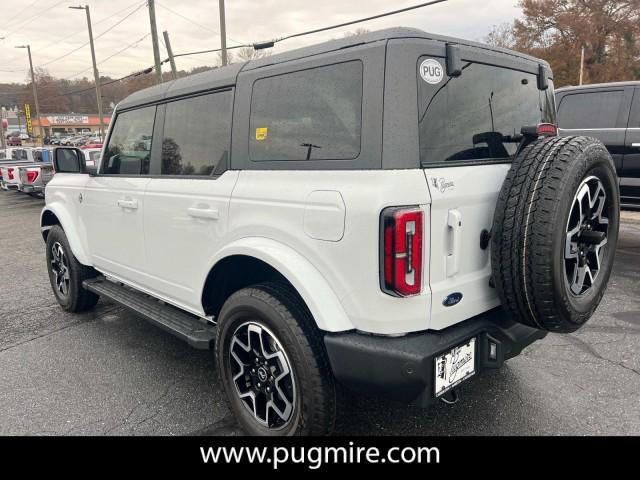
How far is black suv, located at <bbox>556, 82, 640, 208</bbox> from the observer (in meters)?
6.02

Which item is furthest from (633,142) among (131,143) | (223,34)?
(223,34)

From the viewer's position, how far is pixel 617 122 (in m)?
6.15

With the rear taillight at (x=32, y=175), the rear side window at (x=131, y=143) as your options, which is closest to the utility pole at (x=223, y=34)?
the rear taillight at (x=32, y=175)

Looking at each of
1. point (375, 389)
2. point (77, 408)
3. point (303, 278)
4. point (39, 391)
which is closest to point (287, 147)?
point (303, 278)

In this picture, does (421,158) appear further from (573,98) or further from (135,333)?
(573,98)

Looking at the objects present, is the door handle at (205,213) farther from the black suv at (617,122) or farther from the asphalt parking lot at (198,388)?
the black suv at (617,122)

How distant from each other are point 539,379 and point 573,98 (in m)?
4.88

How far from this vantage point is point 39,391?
3.20m

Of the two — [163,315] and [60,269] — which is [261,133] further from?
[60,269]

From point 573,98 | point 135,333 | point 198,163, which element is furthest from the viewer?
point 573,98

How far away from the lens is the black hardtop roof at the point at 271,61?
2100 mm

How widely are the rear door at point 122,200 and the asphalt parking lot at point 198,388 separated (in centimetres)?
65

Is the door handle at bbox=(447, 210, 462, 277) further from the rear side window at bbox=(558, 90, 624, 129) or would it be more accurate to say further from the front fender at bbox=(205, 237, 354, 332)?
the rear side window at bbox=(558, 90, 624, 129)

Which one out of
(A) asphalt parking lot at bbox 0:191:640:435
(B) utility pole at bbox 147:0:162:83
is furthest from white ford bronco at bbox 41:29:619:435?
(B) utility pole at bbox 147:0:162:83
